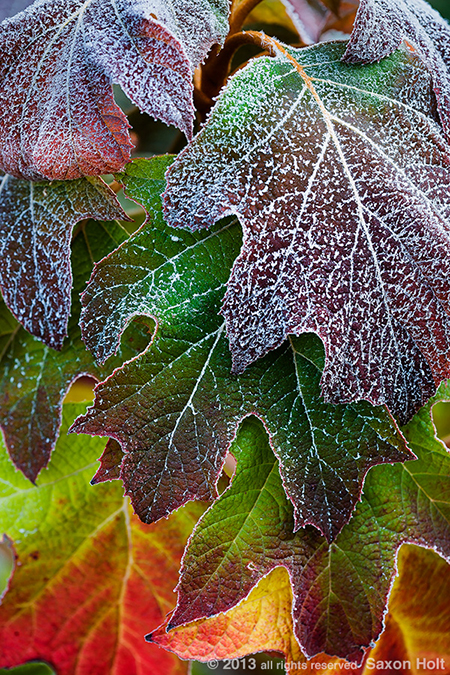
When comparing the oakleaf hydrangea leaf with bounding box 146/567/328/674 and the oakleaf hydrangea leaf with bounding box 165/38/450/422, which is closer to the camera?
the oakleaf hydrangea leaf with bounding box 165/38/450/422

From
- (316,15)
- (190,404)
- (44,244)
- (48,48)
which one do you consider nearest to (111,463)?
(190,404)

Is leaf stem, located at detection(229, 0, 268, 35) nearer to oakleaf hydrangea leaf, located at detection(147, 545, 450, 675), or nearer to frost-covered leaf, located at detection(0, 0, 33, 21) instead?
frost-covered leaf, located at detection(0, 0, 33, 21)

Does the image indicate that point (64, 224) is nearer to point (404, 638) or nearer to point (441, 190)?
point (441, 190)

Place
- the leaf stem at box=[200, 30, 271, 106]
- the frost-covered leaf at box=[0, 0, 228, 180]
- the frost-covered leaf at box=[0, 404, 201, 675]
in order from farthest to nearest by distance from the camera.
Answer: the frost-covered leaf at box=[0, 404, 201, 675] → the leaf stem at box=[200, 30, 271, 106] → the frost-covered leaf at box=[0, 0, 228, 180]

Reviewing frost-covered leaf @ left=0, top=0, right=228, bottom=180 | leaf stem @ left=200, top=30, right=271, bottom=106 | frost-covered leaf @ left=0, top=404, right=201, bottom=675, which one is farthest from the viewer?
frost-covered leaf @ left=0, top=404, right=201, bottom=675

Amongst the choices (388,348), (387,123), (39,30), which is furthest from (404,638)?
(39,30)

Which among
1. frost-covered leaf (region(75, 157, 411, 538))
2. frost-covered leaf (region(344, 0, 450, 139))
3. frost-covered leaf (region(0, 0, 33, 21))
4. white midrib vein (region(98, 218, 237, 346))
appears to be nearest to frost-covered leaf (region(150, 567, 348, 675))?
frost-covered leaf (region(75, 157, 411, 538))

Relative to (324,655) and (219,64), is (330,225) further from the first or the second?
(324,655)

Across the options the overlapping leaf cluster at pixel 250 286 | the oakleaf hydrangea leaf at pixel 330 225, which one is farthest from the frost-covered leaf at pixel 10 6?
the oakleaf hydrangea leaf at pixel 330 225
